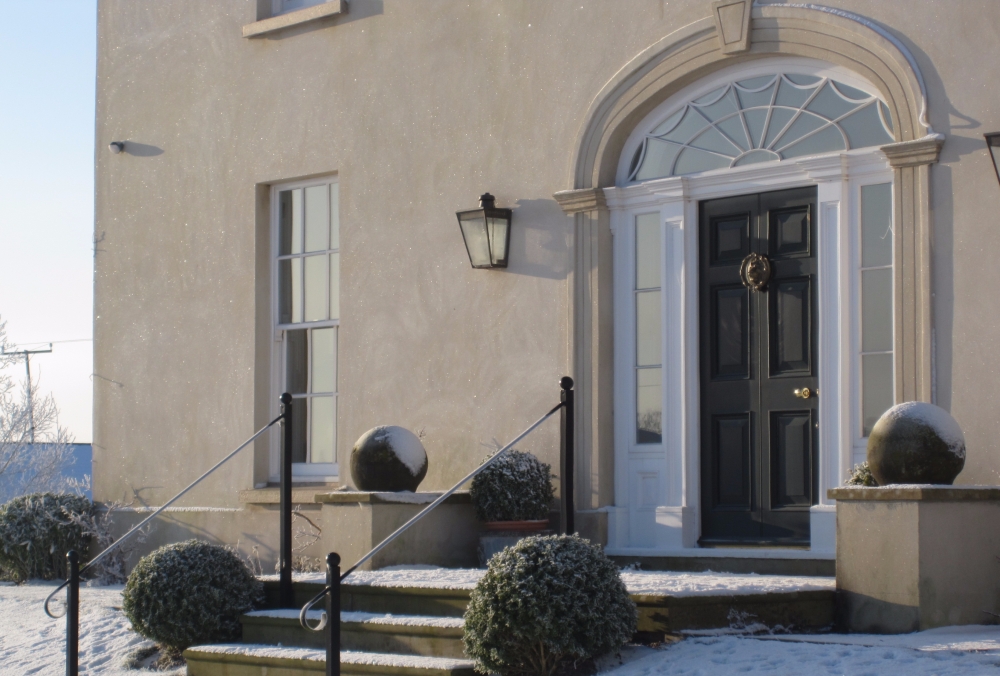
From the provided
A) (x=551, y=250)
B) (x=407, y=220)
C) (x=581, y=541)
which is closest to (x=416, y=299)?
(x=407, y=220)

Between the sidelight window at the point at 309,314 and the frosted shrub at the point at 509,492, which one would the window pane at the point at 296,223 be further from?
the frosted shrub at the point at 509,492

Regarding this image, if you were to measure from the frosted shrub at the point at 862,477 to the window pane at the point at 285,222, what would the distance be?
4918 millimetres

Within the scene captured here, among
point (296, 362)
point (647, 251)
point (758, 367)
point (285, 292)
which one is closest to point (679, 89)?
point (647, 251)

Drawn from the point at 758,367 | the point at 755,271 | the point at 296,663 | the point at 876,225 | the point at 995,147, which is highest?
the point at 995,147

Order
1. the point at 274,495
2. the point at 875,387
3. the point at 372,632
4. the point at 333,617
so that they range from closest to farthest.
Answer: the point at 333,617 < the point at 372,632 < the point at 875,387 < the point at 274,495

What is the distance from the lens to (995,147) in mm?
6562

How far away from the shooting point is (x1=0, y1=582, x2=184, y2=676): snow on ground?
731 centimetres

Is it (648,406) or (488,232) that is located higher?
(488,232)

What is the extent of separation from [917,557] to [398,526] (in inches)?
123

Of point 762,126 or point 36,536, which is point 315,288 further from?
point 762,126

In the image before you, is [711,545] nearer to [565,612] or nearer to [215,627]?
[565,612]

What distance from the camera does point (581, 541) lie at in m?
5.81

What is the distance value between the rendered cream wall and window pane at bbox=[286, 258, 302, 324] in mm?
162

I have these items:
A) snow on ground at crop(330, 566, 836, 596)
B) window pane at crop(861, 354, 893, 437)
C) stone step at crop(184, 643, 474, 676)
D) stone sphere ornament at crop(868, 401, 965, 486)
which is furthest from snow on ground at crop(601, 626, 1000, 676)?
window pane at crop(861, 354, 893, 437)
